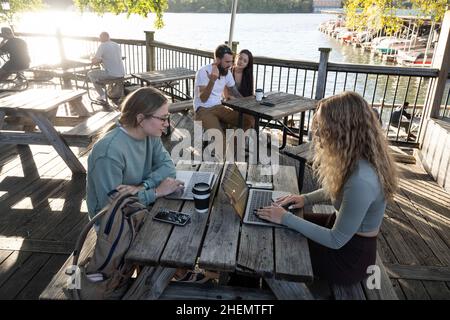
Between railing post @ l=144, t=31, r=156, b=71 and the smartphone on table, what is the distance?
6517 millimetres

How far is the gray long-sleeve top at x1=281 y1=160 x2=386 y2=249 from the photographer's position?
181 centimetres

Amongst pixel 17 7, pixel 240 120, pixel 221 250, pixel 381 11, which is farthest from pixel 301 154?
pixel 17 7

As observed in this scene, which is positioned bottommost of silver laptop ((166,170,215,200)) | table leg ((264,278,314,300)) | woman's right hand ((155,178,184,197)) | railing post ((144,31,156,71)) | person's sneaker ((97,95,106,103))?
person's sneaker ((97,95,106,103))

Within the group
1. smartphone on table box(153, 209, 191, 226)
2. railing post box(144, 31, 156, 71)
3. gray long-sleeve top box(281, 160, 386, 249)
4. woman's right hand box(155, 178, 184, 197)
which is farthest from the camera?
railing post box(144, 31, 156, 71)

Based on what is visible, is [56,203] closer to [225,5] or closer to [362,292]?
[362,292]

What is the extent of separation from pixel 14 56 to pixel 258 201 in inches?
322

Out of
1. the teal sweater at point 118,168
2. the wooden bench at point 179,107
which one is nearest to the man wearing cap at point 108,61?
the wooden bench at point 179,107

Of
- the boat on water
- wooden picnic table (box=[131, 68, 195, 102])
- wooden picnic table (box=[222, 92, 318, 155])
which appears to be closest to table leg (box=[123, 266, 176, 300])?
wooden picnic table (box=[222, 92, 318, 155])

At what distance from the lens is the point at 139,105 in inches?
87.2

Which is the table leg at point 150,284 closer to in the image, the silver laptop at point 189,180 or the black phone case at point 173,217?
the black phone case at point 173,217

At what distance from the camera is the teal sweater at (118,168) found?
2.07 m

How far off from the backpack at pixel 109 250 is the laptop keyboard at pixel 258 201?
626 mm

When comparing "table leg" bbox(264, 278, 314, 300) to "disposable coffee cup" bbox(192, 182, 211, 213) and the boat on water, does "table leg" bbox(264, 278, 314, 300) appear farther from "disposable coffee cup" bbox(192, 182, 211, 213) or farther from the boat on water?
the boat on water
